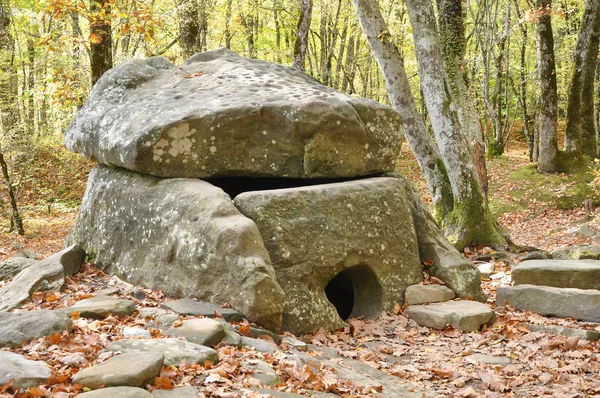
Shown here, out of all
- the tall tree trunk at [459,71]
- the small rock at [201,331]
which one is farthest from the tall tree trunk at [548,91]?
the small rock at [201,331]

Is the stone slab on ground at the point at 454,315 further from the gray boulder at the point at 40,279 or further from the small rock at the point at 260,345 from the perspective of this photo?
the gray boulder at the point at 40,279

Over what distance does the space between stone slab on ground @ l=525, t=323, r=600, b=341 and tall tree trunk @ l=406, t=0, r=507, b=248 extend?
3.57 metres

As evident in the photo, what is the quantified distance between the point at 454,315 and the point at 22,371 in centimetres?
471

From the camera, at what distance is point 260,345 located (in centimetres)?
505

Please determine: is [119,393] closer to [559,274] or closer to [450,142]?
[559,274]

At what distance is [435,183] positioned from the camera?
36.2 ft

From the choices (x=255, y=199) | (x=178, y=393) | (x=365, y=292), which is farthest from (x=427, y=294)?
(x=178, y=393)

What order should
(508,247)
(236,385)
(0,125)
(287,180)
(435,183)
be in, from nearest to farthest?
(236,385) < (287,180) < (508,247) < (435,183) < (0,125)

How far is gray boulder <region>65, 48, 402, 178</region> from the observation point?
6.93 m

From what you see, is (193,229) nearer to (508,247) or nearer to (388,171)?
(388,171)

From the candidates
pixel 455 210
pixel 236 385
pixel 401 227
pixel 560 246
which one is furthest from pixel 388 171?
pixel 560 246

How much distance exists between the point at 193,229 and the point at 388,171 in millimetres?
3272

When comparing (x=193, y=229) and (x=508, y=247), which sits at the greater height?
(x=193, y=229)

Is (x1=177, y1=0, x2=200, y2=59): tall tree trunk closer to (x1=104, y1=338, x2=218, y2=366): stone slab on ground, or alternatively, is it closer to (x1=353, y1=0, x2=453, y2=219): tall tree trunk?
(x1=353, y1=0, x2=453, y2=219): tall tree trunk
